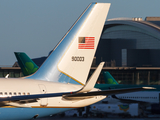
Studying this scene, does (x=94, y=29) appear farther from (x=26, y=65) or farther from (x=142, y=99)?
(x=142, y=99)

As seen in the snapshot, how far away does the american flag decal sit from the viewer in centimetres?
1698

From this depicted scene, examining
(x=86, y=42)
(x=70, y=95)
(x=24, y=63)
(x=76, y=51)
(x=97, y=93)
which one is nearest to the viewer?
(x=97, y=93)

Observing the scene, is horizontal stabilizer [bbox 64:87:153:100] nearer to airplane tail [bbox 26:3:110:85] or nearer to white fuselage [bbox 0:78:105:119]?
white fuselage [bbox 0:78:105:119]

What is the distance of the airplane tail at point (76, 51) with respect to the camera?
1652 centimetres

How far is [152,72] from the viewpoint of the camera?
268 ft

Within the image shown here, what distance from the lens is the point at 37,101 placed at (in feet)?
47.8

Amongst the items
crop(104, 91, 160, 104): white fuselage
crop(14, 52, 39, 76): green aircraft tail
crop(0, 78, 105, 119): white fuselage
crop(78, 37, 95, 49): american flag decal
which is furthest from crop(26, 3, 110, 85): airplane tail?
crop(104, 91, 160, 104): white fuselage

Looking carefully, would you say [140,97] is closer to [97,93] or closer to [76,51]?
[76,51]

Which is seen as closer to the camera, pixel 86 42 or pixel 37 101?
pixel 37 101

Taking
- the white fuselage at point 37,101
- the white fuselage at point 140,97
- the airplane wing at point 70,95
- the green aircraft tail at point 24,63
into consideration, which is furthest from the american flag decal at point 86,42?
the white fuselage at point 140,97

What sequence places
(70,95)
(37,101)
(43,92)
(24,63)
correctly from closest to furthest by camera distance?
(70,95), (37,101), (43,92), (24,63)

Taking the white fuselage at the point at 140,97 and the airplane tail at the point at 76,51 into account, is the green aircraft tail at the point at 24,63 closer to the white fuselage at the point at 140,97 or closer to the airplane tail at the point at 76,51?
the white fuselage at the point at 140,97

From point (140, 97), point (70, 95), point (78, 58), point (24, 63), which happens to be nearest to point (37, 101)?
point (70, 95)

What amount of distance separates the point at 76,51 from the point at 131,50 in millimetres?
75298
